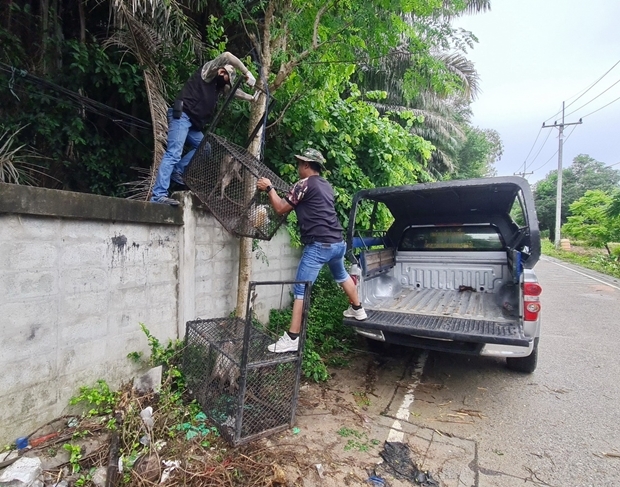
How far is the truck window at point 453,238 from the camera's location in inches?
192

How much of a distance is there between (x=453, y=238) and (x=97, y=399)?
4.57m

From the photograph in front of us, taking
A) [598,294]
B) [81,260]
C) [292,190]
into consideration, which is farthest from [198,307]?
[598,294]

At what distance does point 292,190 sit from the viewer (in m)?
3.18

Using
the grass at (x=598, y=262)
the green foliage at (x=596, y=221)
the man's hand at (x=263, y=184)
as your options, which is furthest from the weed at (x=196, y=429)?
the green foliage at (x=596, y=221)

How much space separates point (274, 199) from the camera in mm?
3051

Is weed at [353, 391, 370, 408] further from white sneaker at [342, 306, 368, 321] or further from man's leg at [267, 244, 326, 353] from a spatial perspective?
man's leg at [267, 244, 326, 353]

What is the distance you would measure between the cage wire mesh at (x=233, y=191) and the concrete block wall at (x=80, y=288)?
306mm

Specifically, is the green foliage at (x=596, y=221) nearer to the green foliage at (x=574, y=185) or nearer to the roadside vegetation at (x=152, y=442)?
the green foliage at (x=574, y=185)

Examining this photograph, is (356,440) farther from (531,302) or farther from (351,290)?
(531,302)

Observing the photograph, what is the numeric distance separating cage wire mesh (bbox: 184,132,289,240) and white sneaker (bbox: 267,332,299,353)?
0.95 meters

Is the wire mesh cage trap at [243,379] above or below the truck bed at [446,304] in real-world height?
below

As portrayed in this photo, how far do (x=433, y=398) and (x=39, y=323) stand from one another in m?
3.29

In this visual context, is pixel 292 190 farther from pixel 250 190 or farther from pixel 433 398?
pixel 433 398

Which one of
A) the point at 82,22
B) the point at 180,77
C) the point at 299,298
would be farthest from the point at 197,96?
the point at 82,22
